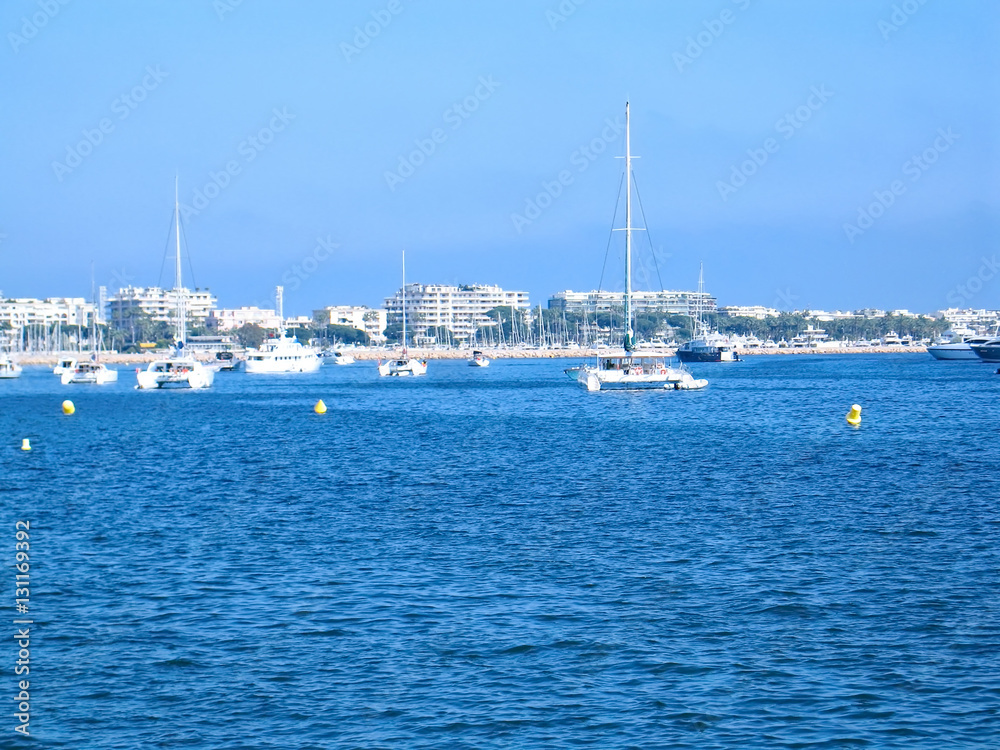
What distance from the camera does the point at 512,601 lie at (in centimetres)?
1836

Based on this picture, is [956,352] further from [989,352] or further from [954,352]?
[989,352]

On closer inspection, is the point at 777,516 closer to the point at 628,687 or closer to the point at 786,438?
the point at 628,687

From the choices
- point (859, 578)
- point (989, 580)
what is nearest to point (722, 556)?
point (859, 578)

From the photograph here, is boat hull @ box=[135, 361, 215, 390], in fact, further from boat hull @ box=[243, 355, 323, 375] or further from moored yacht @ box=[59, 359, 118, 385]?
boat hull @ box=[243, 355, 323, 375]

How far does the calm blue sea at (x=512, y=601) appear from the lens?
524 inches

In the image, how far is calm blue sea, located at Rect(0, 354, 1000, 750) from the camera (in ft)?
43.7

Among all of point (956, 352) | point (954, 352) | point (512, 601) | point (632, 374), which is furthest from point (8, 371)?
point (956, 352)

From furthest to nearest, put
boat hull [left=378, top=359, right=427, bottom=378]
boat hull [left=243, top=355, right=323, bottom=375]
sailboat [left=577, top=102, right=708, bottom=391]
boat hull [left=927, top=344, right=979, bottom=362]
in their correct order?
1. boat hull [left=927, top=344, right=979, bottom=362]
2. boat hull [left=243, top=355, right=323, bottom=375]
3. boat hull [left=378, top=359, right=427, bottom=378]
4. sailboat [left=577, top=102, right=708, bottom=391]

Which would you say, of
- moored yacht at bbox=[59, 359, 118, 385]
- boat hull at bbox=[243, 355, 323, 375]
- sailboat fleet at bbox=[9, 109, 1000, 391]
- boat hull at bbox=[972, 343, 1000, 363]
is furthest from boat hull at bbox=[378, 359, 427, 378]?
boat hull at bbox=[972, 343, 1000, 363]

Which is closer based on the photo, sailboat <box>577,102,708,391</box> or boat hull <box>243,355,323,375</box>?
sailboat <box>577,102,708,391</box>

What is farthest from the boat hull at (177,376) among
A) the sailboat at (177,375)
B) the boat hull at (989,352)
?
the boat hull at (989,352)

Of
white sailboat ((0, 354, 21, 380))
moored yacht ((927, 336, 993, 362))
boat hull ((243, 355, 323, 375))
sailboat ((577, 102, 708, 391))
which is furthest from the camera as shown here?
moored yacht ((927, 336, 993, 362))

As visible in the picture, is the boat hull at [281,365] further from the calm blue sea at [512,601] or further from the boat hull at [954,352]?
the calm blue sea at [512,601]

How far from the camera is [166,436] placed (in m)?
51.8
